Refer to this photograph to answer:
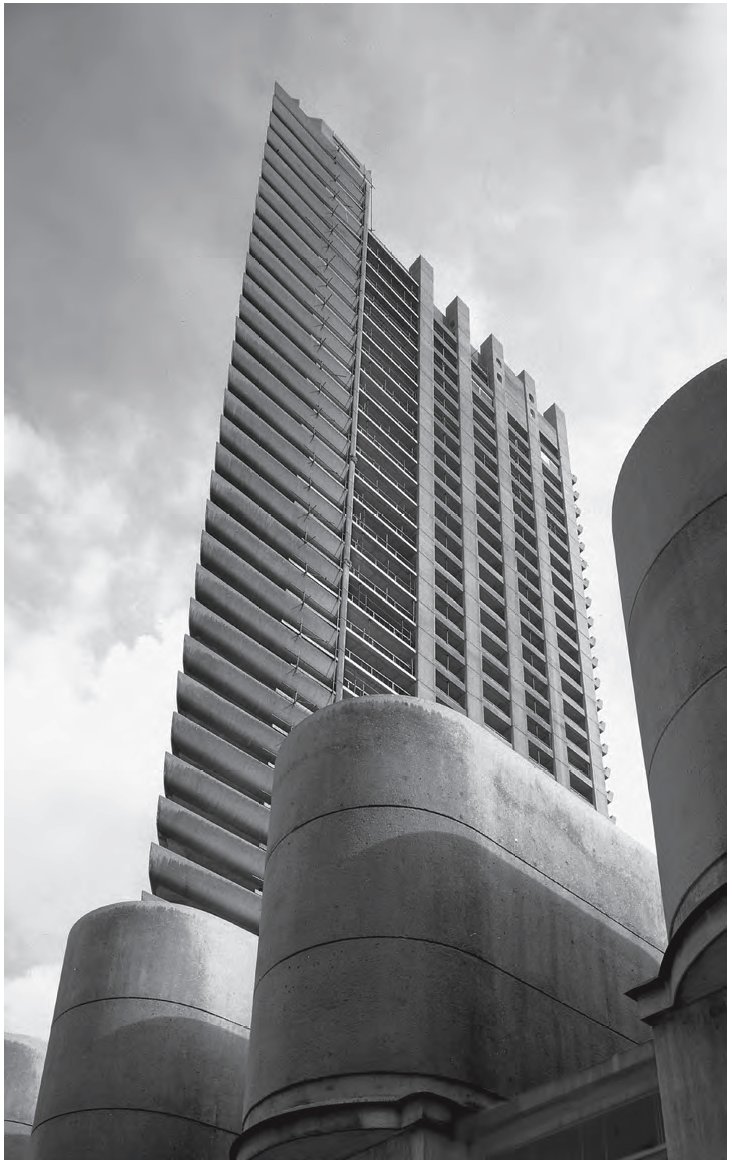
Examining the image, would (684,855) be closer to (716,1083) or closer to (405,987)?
(716,1083)

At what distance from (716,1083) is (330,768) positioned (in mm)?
8453

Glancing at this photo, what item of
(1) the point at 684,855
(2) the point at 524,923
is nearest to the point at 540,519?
(2) the point at 524,923

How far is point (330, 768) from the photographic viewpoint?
19734mm

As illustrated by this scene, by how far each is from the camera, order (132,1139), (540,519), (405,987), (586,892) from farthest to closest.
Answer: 1. (540,519)
2. (132,1139)
3. (586,892)
4. (405,987)

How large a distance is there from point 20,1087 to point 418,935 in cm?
2325

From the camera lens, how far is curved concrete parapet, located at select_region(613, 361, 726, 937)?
515 inches

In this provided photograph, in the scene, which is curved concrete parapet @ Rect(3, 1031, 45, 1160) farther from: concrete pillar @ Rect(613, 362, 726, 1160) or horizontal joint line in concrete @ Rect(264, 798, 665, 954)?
concrete pillar @ Rect(613, 362, 726, 1160)

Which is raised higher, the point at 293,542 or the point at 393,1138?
the point at 293,542

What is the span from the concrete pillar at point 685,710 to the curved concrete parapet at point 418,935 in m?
4.44

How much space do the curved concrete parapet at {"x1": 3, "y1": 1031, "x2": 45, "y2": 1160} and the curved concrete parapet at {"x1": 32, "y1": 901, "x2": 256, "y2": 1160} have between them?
1029 centimetres

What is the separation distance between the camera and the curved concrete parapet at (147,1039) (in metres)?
23.6

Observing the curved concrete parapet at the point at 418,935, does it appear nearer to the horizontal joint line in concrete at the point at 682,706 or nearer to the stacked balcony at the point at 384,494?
the horizontal joint line in concrete at the point at 682,706

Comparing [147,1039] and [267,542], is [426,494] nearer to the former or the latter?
[267,542]

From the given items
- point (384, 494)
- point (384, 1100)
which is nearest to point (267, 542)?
point (384, 494)
